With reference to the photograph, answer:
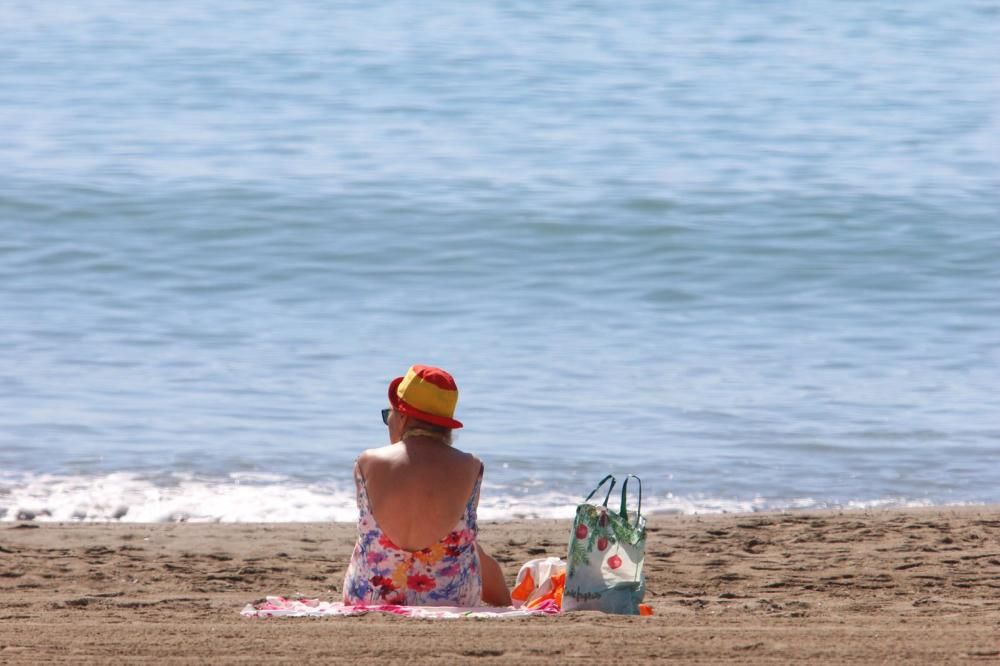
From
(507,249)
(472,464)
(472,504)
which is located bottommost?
(507,249)

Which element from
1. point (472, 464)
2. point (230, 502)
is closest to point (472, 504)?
point (472, 464)

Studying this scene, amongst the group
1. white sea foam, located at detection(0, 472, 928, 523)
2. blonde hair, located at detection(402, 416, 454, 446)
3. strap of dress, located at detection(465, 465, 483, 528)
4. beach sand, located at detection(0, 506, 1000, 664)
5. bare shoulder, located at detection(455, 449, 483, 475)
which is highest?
blonde hair, located at detection(402, 416, 454, 446)

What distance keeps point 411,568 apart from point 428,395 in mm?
569

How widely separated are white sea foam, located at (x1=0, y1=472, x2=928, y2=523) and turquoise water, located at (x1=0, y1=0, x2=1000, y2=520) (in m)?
0.03

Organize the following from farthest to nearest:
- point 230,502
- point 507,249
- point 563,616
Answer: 1. point 507,249
2. point 230,502
3. point 563,616

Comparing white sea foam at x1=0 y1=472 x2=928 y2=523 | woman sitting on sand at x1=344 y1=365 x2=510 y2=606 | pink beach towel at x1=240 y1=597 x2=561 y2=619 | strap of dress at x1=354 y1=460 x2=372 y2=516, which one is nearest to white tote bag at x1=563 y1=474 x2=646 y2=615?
pink beach towel at x1=240 y1=597 x2=561 y2=619

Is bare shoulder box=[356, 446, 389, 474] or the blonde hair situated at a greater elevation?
the blonde hair

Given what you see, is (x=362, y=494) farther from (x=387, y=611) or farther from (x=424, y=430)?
(x=387, y=611)

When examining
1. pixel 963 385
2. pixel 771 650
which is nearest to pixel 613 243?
pixel 963 385

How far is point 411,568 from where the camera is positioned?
4.88 metres

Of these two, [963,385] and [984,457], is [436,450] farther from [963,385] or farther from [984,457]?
[963,385]

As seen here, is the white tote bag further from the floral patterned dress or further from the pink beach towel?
the floral patterned dress

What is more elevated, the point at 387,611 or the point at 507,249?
the point at 387,611

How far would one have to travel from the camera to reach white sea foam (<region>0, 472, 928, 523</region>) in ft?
24.4
